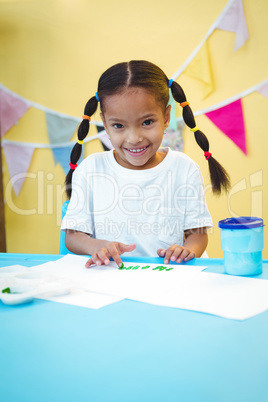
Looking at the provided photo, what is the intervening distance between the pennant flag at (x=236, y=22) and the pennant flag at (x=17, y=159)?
114 centimetres

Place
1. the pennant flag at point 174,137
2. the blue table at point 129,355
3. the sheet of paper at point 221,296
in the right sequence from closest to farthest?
the blue table at point 129,355 < the sheet of paper at point 221,296 < the pennant flag at point 174,137

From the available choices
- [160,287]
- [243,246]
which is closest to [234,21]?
[243,246]

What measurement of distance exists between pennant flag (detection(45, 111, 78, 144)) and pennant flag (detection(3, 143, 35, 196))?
14cm

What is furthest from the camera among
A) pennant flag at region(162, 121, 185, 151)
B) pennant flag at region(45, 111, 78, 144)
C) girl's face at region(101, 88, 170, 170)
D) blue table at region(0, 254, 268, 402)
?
pennant flag at region(45, 111, 78, 144)

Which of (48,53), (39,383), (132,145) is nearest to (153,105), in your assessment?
(132,145)

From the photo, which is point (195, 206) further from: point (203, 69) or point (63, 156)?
point (63, 156)

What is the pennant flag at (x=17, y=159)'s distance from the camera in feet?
7.32

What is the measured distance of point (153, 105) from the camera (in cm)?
103

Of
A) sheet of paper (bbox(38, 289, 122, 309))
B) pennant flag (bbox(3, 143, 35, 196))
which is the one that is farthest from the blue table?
pennant flag (bbox(3, 143, 35, 196))

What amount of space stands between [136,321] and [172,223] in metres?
0.68

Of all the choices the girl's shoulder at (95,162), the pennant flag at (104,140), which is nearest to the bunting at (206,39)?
the pennant flag at (104,140)

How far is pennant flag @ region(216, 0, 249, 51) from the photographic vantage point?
6.16 ft

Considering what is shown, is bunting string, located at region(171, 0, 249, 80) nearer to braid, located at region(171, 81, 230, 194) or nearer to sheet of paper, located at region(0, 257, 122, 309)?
braid, located at region(171, 81, 230, 194)

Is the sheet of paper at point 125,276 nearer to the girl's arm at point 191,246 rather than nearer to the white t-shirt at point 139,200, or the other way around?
the girl's arm at point 191,246
